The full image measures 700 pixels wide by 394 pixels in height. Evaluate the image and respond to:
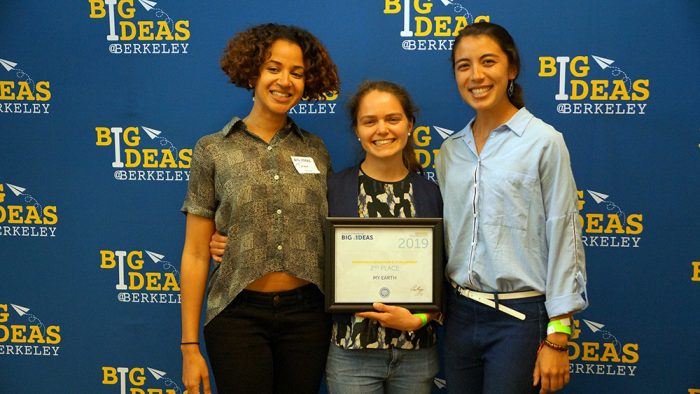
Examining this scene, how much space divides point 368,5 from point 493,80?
0.89 m

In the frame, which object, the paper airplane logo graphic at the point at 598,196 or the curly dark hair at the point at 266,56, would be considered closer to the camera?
the curly dark hair at the point at 266,56

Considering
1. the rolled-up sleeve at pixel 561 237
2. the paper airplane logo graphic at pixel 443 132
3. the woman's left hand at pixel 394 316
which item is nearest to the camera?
the rolled-up sleeve at pixel 561 237

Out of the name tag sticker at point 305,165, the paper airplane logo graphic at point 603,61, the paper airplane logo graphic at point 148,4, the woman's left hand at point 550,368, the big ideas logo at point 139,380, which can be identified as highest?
the paper airplane logo graphic at point 148,4

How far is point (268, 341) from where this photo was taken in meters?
1.67

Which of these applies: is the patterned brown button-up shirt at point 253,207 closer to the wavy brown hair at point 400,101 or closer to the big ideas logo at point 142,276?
the wavy brown hair at point 400,101

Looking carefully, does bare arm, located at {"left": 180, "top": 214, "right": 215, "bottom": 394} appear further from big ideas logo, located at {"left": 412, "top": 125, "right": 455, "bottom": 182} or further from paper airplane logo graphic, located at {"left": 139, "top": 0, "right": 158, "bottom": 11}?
paper airplane logo graphic, located at {"left": 139, "top": 0, "right": 158, "bottom": 11}

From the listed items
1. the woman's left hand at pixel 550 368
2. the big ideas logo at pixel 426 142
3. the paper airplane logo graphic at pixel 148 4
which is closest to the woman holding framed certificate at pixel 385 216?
the woman's left hand at pixel 550 368

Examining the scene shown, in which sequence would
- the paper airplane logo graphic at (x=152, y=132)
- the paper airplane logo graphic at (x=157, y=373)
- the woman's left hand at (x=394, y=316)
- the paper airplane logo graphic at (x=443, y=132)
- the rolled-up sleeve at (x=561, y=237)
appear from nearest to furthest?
the rolled-up sleeve at (x=561, y=237)
the woman's left hand at (x=394, y=316)
the paper airplane logo graphic at (x=443, y=132)
the paper airplane logo graphic at (x=152, y=132)
the paper airplane logo graphic at (x=157, y=373)

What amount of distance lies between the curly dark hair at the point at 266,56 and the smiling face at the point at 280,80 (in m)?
0.02

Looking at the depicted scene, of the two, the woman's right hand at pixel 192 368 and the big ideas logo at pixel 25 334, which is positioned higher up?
the woman's right hand at pixel 192 368

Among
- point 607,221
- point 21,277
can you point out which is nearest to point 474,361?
point 607,221

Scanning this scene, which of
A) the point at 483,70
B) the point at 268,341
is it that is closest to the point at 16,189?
the point at 268,341

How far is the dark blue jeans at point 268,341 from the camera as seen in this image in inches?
64.3

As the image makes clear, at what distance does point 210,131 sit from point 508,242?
4.70ft
